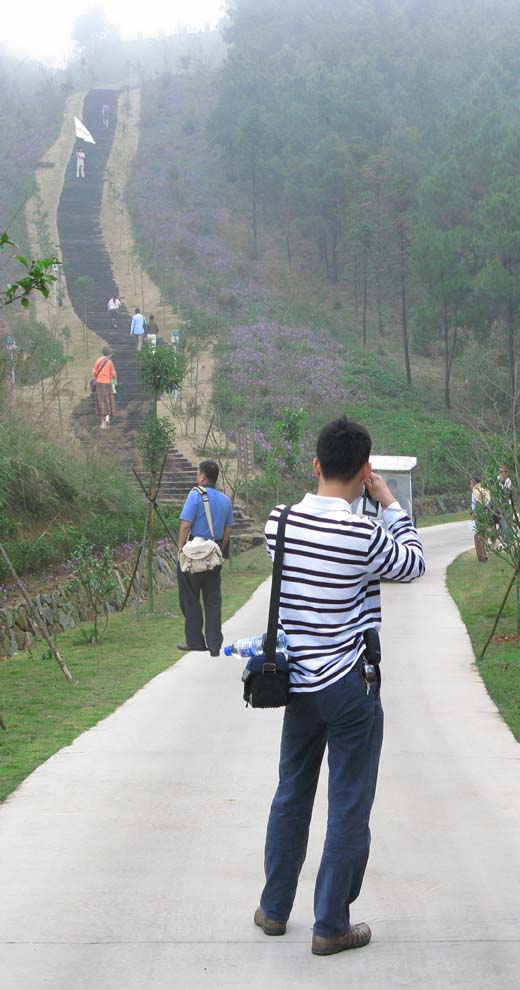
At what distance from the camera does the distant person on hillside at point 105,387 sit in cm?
2945

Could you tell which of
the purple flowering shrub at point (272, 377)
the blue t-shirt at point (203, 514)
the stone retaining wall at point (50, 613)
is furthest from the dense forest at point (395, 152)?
the blue t-shirt at point (203, 514)

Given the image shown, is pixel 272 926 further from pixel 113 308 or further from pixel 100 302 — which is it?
pixel 100 302

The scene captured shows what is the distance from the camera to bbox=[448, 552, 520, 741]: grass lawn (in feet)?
30.1

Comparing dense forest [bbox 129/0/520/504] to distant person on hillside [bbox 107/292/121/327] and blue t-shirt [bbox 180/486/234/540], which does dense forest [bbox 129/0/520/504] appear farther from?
blue t-shirt [bbox 180/486/234/540]

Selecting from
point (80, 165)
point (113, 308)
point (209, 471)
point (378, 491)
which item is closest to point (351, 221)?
point (80, 165)

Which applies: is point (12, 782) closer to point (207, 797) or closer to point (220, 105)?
point (207, 797)

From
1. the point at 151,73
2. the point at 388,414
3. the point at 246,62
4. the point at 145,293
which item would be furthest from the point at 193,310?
the point at 151,73

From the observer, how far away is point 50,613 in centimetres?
1472

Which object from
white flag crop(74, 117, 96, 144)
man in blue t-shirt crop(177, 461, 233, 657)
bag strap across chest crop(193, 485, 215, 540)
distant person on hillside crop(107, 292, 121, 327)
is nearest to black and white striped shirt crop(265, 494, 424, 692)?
man in blue t-shirt crop(177, 461, 233, 657)

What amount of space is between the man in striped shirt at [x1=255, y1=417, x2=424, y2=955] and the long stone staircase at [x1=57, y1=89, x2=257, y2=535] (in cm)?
1984

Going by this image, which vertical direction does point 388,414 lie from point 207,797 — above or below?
below

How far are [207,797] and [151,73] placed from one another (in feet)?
341

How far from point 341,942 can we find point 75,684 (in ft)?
21.5

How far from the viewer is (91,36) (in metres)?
123
